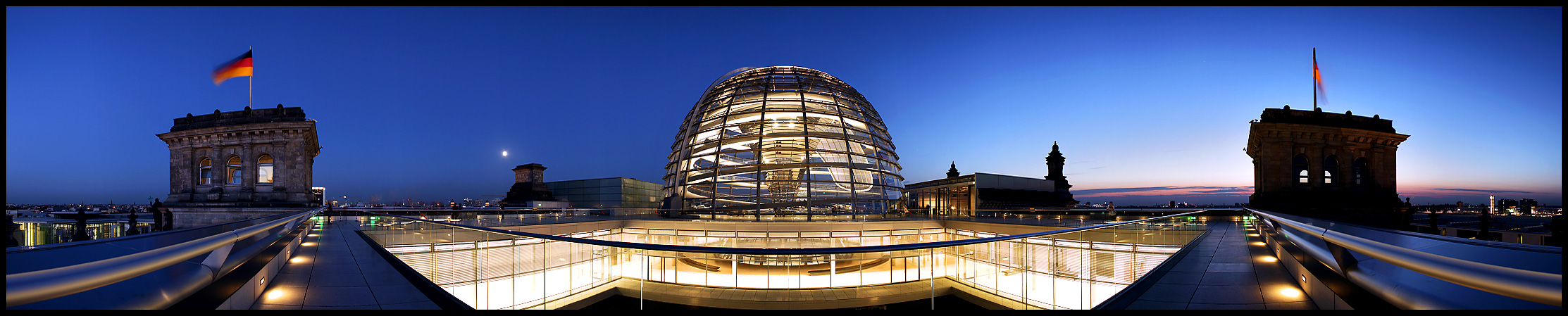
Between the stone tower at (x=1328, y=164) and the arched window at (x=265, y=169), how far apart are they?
166ft

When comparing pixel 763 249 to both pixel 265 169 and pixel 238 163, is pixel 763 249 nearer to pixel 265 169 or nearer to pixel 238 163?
pixel 265 169

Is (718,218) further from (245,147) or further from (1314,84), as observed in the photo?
(1314,84)

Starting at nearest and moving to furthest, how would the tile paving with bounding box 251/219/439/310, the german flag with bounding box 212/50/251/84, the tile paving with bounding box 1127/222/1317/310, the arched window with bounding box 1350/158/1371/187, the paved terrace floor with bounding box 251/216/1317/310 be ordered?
the tile paving with bounding box 1127/222/1317/310 → the paved terrace floor with bounding box 251/216/1317/310 → the tile paving with bounding box 251/219/439/310 → the german flag with bounding box 212/50/251/84 → the arched window with bounding box 1350/158/1371/187

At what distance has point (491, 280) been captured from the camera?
21.8 feet

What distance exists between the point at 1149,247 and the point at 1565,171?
6.54m

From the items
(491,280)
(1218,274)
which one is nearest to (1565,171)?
(1218,274)

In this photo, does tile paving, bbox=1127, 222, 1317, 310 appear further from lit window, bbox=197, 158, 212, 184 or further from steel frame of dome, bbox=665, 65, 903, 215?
lit window, bbox=197, 158, 212, 184

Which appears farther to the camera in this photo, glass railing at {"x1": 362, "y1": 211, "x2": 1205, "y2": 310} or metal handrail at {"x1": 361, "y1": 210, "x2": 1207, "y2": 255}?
glass railing at {"x1": 362, "y1": 211, "x2": 1205, "y2": 310}

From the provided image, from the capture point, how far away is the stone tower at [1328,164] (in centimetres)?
2709

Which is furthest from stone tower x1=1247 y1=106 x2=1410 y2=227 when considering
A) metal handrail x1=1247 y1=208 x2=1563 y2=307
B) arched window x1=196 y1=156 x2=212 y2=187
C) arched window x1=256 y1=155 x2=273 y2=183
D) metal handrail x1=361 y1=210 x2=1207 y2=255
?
arched window x1=196 y1=156 x2=212 y2=187

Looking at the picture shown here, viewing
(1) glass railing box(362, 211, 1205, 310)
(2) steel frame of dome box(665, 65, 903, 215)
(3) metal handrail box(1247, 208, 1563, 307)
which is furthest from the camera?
(2) steel frame of dome box(665, 65, 903, 215)

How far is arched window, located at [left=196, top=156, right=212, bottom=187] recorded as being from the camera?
3028 centimetres

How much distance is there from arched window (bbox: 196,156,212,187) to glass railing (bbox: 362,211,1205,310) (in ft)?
107

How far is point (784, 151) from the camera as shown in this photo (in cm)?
2408
